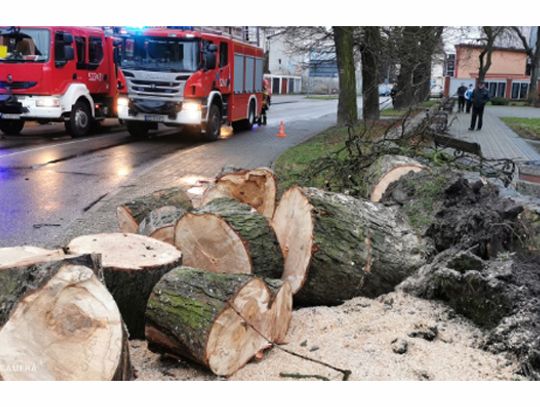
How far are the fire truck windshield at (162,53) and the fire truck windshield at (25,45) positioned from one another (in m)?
1.99

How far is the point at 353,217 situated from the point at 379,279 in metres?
0.52

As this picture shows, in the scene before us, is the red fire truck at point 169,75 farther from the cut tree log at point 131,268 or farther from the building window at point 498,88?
the building window at point 498,88

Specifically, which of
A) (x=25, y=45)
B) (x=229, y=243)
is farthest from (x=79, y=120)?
(x=229, y=243)

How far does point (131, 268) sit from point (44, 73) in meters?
12.8

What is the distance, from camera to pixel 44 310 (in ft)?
9.39

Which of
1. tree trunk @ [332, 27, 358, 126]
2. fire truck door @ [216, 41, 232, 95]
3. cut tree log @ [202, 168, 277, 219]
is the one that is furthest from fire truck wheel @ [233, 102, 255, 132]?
cut tree log @ [202, 168, 277, 219]

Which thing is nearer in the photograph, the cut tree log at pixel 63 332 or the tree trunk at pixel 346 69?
the cut tree log at pixel 63 332

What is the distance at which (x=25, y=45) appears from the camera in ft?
48.9

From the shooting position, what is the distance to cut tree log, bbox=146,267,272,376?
322 cm

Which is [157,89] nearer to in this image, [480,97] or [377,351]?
[480,97]

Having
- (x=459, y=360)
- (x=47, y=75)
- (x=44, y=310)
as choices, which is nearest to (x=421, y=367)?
(x=459, y=360)

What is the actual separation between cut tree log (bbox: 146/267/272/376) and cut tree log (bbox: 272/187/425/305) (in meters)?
0.78

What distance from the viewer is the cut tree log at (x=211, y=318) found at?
3.22 metres

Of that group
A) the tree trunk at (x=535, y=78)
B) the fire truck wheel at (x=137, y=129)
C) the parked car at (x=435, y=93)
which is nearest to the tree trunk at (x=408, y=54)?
the parked car at (x=435, y=93)
